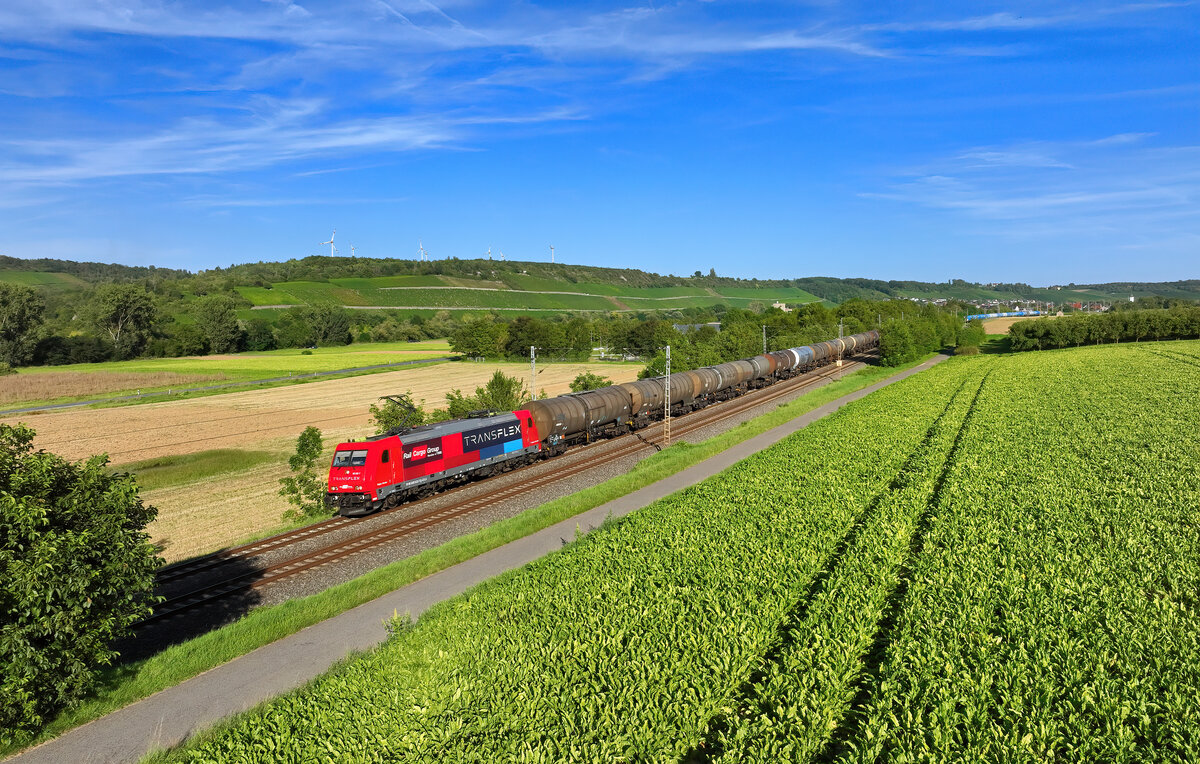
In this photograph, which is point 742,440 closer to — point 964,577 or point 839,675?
point 964,577

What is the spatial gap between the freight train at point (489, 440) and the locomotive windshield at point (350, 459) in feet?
0.15

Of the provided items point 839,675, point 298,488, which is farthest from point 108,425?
point 839,675

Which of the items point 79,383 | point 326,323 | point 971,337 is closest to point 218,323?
point 326,323

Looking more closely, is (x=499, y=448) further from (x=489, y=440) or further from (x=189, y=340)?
(x=189, y=340)

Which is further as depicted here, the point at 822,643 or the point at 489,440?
the point at 489,440

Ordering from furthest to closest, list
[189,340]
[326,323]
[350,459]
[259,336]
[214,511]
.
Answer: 1. [326,323]
2. [259,336]
3. [189,340]
4. [214,511]
5. [350,459]

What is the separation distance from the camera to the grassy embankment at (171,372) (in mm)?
73812

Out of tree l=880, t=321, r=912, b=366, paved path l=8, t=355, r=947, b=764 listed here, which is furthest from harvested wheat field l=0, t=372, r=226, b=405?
tree l=880, t=321, r=912, b=366

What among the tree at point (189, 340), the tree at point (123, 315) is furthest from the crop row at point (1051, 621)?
the tree at point (189, 340)

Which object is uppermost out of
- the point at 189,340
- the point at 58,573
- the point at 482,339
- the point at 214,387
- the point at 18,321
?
the point at 18,321

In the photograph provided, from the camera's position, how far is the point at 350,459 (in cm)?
2941

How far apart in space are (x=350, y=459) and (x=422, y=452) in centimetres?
321

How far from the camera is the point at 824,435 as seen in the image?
37469 millimetres

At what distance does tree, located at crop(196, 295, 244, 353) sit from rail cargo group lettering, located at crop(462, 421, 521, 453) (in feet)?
336
